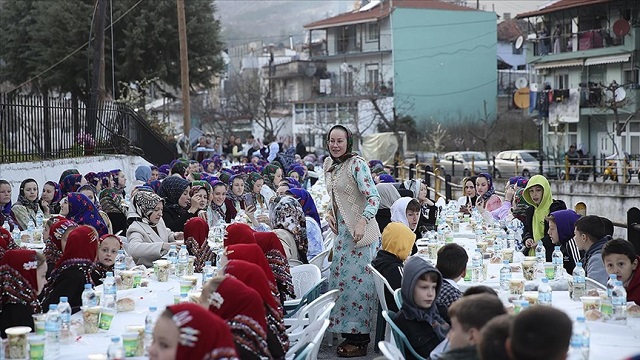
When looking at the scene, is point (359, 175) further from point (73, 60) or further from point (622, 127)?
point (622, 127)

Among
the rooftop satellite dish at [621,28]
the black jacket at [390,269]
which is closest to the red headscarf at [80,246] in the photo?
the black jacket at [390,269]

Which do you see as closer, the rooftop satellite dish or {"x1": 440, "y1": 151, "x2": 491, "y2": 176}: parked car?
{"x1": 440, "y1": 151, "x2": 491, "y2": 176}: parked car

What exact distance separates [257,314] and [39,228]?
824cm

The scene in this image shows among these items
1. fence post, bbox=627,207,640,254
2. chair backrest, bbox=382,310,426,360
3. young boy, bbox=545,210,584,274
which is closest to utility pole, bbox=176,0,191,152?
fence post, bbox=627,207,640,254

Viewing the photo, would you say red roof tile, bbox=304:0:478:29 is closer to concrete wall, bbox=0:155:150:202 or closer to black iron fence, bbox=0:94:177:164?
black iron fence, bbox=0:94:177:164

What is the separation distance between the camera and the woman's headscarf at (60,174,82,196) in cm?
1619

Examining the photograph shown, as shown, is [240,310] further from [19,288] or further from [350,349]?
[350,349]

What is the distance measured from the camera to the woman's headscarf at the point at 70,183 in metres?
16.2

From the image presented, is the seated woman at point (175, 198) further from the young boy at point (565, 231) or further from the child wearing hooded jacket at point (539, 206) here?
the young boy at point (565, 231)

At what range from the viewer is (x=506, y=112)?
64438 mm

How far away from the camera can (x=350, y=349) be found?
9.90 m

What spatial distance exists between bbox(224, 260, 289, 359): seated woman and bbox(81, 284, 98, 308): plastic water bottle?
1.30 metres

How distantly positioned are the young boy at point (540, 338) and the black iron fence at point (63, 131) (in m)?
14.9

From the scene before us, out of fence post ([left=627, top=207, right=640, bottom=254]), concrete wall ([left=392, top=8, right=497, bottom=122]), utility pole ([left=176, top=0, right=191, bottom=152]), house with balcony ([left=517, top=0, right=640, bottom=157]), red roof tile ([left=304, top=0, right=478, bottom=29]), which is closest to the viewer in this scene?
fence post ([left=627, top=207, right=640, bottom=254])
